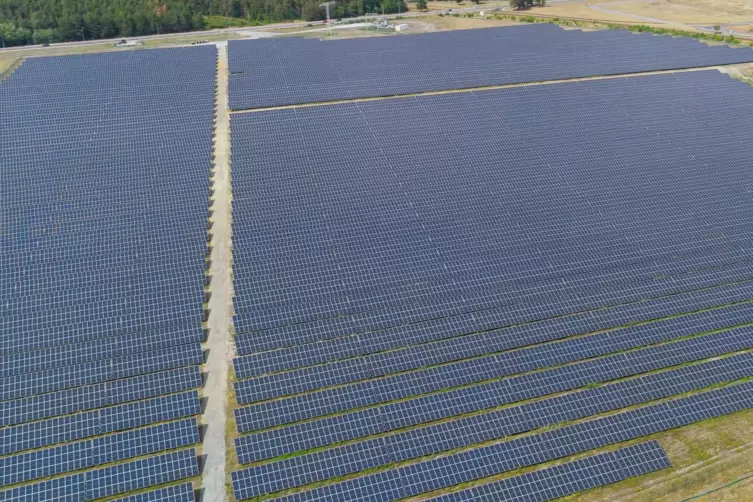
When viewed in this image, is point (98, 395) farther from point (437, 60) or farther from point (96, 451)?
point (437, 60)

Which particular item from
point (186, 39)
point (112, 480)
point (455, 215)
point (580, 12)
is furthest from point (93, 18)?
point (580, 12)

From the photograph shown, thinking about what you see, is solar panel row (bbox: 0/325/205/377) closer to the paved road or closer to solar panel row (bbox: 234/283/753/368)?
solar panel row (bbox: 234/283/753/368)

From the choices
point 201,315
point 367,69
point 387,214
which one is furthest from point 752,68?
point 201,315

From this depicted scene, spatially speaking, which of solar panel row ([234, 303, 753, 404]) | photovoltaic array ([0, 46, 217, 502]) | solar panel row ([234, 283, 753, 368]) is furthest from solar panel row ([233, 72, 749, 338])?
photovoltaic array ([0, 46, 217, 502])

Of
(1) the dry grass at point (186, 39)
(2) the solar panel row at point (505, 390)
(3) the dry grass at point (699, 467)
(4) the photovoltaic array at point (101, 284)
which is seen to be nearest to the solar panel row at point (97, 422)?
(4) the photovoltaic array at point (101, 284)

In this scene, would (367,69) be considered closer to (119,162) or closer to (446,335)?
(119,162)

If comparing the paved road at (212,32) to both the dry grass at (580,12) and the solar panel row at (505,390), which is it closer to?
the dry grass at (580,12)

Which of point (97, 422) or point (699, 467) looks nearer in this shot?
point (699, 467)

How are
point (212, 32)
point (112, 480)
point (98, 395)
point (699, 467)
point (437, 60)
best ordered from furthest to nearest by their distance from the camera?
1. point (212, 32)
2. point (437, 60)
3. point (98, 395)
4. point (699, 467)
5. point (112, 480)
